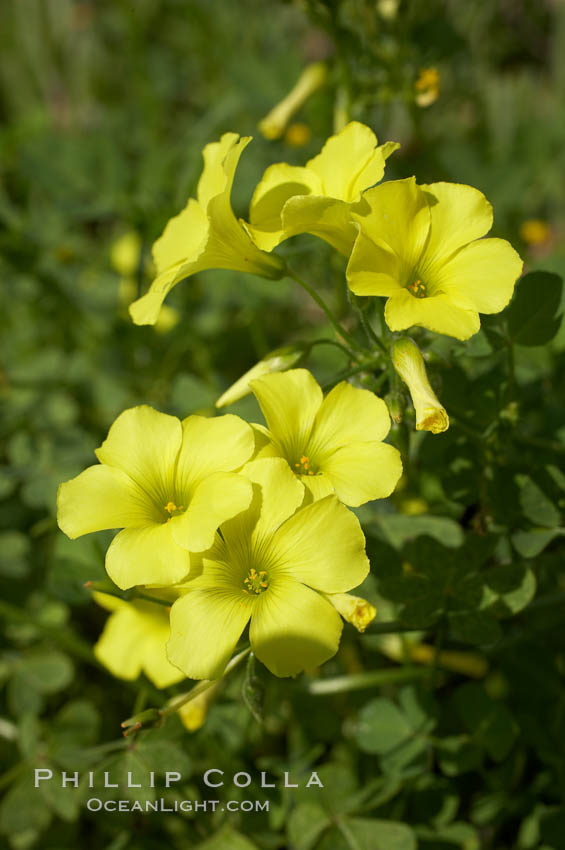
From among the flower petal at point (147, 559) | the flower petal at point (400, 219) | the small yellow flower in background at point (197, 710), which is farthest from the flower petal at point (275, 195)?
the small yellow flower in background at point (197, 710)

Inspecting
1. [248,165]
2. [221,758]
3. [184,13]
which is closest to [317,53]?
[184,13]

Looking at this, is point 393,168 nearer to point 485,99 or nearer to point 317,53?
point 485,99

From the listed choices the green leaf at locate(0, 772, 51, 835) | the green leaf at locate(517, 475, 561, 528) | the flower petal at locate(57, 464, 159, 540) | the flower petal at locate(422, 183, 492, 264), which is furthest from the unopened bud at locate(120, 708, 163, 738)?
the flower petal at locate(422, 183, 492, 264)

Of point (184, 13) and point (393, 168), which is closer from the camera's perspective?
point (393, 168)

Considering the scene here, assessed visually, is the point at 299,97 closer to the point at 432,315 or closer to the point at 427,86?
the point at 427,86

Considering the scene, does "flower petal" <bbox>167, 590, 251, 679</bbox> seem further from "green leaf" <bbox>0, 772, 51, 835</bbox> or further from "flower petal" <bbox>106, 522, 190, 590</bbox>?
"green leaf" <bbox>0, 772, 51, 835</bbox>

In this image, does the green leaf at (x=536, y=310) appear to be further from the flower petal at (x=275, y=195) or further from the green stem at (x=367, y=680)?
the green stem at (x=367, y=680)

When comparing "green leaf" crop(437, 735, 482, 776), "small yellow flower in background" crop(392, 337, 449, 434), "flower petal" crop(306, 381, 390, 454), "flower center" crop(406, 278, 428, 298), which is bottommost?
"green leaf" crop(437, 735, 482, 776)
